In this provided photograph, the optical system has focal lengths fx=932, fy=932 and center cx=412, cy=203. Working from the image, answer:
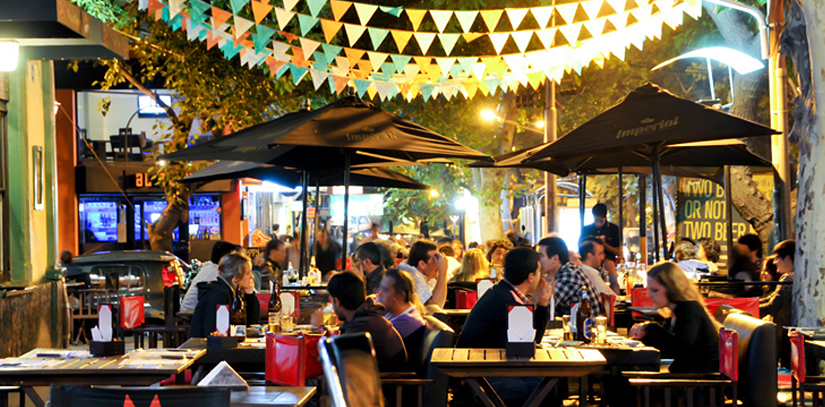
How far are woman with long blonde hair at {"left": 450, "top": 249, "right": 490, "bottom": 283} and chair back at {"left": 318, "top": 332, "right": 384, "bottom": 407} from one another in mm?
8044

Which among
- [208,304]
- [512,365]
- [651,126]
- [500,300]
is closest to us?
[512,365]

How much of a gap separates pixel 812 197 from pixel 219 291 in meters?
5.11

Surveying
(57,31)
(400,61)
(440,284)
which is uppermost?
(400,61)

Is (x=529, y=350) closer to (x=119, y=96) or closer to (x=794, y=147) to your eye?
(x=794, y=147)

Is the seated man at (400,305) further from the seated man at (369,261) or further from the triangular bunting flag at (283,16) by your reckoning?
the triangular bunting flag at (283,16)

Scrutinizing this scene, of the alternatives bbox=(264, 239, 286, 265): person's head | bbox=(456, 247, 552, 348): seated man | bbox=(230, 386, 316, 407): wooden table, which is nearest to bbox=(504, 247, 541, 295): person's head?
bbox=(456, 247, 552, 348): seated man

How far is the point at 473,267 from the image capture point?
11008 mm

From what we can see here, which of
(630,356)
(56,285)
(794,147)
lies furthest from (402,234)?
(630,356)

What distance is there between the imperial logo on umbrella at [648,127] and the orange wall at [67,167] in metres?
21.9

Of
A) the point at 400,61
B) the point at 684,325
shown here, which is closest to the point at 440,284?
the point at 400,61

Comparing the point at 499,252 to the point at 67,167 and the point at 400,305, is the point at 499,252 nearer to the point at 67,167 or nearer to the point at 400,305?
the point at 400,305

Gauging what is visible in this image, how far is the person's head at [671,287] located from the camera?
6.14 m

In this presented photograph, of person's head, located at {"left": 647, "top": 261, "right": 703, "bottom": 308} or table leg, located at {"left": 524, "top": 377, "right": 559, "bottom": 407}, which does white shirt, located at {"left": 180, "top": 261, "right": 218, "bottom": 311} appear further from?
person's head, located at {"left": 647, "top": 261, "right": 703, "bottom": 308}

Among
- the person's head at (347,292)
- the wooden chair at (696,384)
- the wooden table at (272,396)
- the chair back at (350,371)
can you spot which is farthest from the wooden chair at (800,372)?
the chair back at (350,371)
